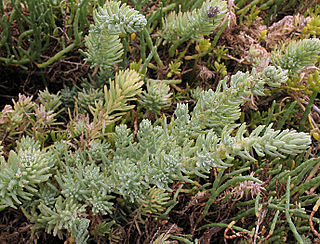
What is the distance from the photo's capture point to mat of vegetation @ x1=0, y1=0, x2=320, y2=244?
0.89 meters

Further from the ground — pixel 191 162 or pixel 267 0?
pixel 267 0

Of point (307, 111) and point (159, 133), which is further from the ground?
point (159, 133)

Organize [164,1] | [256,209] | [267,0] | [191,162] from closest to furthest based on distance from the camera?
1. [191,162]
2. [256,209]
3. [164,1]
4. [267,0]

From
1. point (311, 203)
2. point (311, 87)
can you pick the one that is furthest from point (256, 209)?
point (311, 87)

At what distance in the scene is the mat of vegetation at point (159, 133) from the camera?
89 centimetres

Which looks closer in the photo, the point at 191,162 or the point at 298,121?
the point at 191,162

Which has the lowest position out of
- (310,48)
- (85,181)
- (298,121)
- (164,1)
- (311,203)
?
(311,203)

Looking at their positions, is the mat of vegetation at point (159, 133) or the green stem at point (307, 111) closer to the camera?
the mat of vegetation at point (159, 133)

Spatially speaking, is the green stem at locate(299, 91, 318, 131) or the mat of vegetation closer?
the mat of vegetation

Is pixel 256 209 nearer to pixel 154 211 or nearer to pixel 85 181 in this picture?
pixel 154 211

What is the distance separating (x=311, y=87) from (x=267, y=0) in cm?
64

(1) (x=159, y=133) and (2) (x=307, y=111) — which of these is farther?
(2) (x=307, y=111)

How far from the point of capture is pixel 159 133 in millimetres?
967

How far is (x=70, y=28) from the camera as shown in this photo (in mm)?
1475
